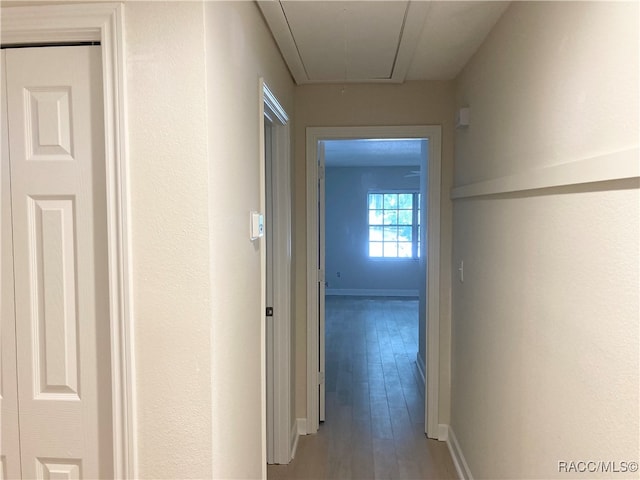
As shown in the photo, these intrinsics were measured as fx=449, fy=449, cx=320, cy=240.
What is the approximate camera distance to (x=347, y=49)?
2309mm

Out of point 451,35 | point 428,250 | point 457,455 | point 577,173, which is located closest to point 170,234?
point 577,173

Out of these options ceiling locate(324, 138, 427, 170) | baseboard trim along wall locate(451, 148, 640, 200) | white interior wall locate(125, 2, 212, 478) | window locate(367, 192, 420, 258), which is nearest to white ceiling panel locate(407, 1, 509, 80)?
baseboard trim along wall locate(451, 148, 640, 200)

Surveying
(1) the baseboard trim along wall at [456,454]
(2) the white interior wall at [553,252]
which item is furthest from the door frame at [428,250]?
(2) the white interior wall at [553,252]

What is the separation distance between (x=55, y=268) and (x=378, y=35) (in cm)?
170

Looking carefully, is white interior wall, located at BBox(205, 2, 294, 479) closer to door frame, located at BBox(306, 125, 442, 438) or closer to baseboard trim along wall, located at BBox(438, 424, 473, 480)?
door frame, located at BBox(306, 125, 442, 438)

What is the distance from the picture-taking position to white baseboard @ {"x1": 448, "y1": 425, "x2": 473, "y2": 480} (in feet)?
8.15

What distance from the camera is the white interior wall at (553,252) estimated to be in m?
1.08

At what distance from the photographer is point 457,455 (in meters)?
2.70

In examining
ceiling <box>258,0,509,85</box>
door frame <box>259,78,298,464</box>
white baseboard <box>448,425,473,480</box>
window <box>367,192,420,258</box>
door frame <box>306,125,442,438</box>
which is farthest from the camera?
window <box>367,192,420,258</box>

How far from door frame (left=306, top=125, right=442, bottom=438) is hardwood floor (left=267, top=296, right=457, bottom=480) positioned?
20 cm

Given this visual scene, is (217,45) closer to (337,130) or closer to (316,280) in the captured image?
(337,130)

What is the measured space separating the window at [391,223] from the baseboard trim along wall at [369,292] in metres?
0.65

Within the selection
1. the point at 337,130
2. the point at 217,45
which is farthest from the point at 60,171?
the point at 337,130

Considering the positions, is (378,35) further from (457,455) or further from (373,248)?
(373,248)
